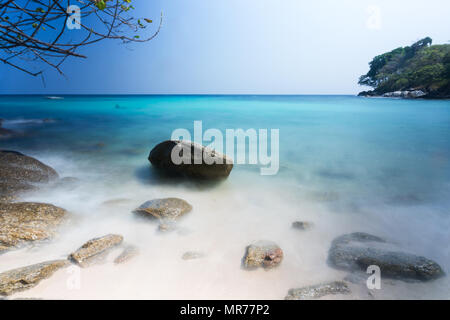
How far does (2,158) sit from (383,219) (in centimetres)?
858

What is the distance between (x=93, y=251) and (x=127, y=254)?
41 centimetres

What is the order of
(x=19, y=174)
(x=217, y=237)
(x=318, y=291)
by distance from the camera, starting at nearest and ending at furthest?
(x=318, y=291) → (x=217, y=237) → (x=19, y=174)

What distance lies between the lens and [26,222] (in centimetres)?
321

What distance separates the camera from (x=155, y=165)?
20.6 ft

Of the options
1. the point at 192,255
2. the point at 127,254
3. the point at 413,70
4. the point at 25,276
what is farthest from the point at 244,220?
the point at 413,70

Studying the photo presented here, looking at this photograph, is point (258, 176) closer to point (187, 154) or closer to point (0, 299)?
point (187, 154)

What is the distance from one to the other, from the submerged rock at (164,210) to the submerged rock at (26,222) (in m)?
1.20

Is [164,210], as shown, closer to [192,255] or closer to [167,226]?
[167,226]

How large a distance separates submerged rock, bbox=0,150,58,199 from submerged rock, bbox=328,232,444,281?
221 inches

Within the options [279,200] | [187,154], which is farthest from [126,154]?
[279,200]

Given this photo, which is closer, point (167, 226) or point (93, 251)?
point (93, 251)

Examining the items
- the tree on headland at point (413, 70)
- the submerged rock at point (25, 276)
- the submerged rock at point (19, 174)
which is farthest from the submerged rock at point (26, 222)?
the tree on headland at point (413, 70)

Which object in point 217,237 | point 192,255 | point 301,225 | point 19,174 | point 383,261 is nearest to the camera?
point 383,261

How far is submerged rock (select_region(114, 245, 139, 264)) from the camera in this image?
9.36ft
